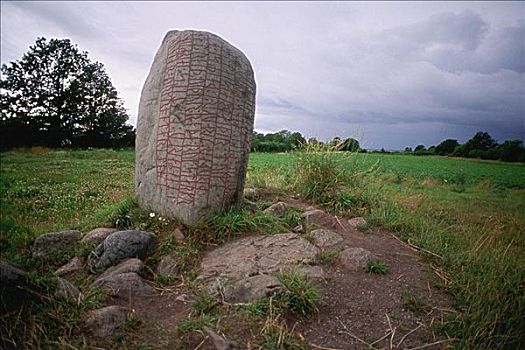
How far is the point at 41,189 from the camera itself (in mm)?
2623

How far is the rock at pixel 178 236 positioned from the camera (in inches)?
161

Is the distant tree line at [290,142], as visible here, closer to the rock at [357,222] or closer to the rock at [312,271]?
the rock at [357,222]

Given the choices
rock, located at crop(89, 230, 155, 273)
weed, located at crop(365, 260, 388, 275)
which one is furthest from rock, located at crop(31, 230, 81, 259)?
weed, located at crop(365, 260, 388, 275)

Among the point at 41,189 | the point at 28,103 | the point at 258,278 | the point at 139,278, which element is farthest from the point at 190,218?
the point at 28,103

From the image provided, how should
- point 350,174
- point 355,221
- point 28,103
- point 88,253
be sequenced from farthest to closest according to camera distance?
1. point 350,174
2. point 355,221
3. point 88,253
4. point 28,103

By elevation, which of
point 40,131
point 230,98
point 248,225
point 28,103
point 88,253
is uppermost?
point 230,98

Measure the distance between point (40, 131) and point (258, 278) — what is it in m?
2.00

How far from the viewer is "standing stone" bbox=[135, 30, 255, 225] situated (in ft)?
14.3

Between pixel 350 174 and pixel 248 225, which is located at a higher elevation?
pixel 350 174

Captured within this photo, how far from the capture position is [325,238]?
14.1ft

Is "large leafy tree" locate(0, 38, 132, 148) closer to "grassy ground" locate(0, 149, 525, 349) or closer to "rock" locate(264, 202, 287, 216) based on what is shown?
"grassy ground" locate(0, 149, 525, 349)

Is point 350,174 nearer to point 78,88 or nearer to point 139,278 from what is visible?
point 139,278

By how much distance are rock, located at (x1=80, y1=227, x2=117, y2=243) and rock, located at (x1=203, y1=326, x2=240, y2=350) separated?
2.18m

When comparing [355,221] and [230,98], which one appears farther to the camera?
[355,221]
